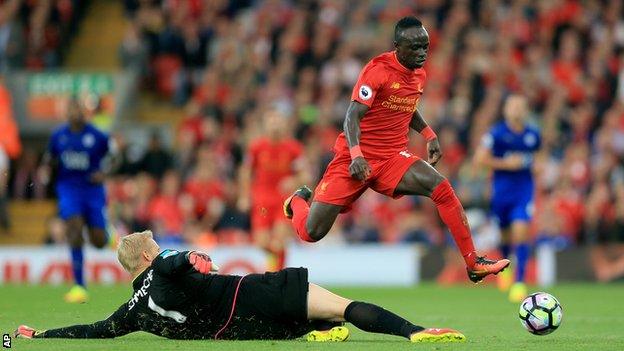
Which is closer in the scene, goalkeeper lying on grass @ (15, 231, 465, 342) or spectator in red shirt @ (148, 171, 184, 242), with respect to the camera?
goalkeeper lying on grass @ (15, 231, 465, 342)

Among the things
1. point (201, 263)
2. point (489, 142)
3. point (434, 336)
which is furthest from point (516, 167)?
point (201, 263)

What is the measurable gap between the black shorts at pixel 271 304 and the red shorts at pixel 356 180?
6.48 feet

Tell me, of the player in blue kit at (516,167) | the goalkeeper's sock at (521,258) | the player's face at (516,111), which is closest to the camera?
the goalkeeper's sock at (521,258)

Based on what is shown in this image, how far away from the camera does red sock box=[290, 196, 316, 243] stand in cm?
1180

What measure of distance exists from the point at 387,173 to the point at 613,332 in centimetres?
236

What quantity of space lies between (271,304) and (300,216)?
235 cm

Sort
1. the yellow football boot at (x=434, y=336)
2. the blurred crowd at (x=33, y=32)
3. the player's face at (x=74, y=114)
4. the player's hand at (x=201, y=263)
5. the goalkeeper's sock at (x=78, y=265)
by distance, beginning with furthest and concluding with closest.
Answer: the blurred crowd at (x=33, y=32) → the player's face at (x=74, y=114) → the goalkeeper's sock at (x=78, y=265) → the yellow football boot at (x=434, y=336) → the player's hand at (x=201, y=263)

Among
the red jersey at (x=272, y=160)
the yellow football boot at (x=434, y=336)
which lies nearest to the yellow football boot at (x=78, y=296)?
the red jersey at (x=272, y=160)

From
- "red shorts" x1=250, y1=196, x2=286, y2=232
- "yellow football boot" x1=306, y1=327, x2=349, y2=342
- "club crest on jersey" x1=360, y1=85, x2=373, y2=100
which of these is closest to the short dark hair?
"club crest on jersey" x1=360, y1=85, x2=373, y2=100

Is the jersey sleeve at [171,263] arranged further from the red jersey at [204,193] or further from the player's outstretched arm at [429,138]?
the red jersey at [204,193]

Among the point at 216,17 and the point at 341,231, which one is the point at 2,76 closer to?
the point at 216,17

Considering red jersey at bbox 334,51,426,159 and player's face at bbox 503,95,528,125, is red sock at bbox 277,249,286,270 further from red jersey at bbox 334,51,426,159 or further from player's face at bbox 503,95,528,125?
red jersey at bbox 334,51,426,159

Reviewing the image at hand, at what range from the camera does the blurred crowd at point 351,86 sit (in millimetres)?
22266

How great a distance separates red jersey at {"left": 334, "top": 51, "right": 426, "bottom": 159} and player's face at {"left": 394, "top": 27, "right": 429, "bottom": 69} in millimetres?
120
